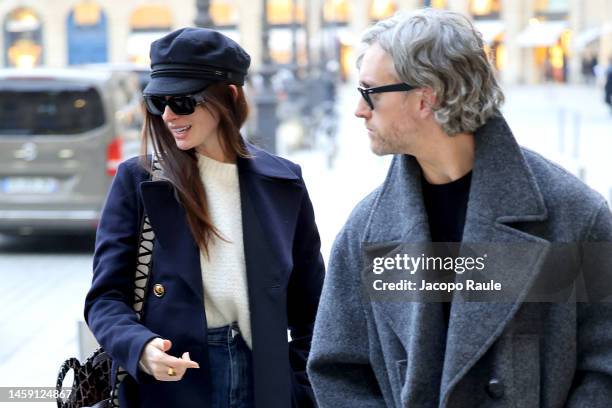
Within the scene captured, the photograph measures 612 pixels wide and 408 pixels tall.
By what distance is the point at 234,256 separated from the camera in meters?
3.02

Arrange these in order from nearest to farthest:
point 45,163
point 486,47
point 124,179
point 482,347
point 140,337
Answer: point 482,347, point 486,47, point 140,337, point 124,179, point 45,163

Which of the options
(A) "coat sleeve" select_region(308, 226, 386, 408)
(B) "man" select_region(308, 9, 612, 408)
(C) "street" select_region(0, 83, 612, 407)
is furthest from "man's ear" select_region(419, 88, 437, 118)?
(C) "street" select_region(0, 83, 612, 407)

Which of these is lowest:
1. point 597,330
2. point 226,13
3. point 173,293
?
point 226,13

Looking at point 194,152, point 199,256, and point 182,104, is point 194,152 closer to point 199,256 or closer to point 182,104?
point 182,104

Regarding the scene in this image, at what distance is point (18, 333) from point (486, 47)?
645 centimetres

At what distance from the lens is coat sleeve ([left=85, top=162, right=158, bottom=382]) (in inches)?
111

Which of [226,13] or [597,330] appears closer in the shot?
[597,330]

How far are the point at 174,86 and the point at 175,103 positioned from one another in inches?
2.2

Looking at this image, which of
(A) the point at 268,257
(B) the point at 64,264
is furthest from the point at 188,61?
(B) the point at 64,264

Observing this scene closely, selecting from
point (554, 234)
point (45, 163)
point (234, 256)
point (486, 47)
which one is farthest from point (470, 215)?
point (45, 163)

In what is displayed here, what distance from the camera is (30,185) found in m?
11.5

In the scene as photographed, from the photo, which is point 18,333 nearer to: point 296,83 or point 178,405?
point 178,405

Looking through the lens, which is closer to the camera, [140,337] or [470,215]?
[470,215]

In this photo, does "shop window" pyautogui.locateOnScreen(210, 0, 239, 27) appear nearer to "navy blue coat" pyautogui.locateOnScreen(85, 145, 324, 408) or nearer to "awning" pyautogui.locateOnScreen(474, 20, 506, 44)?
"awning" pyautogui.locateOnScreen(474, 20, 506, 44)
